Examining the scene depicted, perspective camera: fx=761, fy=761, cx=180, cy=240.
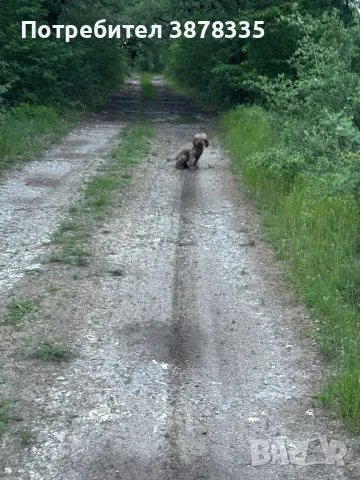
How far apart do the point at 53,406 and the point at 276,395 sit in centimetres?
159

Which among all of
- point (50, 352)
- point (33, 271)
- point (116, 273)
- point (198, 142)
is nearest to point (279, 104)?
point (198, 142)

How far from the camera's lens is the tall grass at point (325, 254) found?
5.43m

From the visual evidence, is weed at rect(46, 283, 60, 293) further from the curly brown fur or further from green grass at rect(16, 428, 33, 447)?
the curly brown fur

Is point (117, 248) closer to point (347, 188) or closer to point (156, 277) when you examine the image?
point (156, 277)

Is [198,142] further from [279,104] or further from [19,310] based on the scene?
[19,310]

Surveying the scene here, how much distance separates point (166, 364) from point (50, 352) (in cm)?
92

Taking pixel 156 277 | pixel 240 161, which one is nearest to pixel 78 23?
pixel 240 161

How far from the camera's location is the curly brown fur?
15.2m

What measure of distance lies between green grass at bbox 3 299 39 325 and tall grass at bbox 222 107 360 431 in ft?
8.34

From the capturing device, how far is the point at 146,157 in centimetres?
1667

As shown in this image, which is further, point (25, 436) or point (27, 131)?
point (27, 131)

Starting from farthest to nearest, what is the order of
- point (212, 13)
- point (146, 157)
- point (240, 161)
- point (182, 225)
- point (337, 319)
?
point (212, 13) < point (146, 157) < point (240, 161) < point (182, 225) < point (337, 319)

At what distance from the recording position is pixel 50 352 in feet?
19.7

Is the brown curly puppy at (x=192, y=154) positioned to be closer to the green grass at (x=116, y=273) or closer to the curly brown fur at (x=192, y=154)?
the curly brown fur at (x=192, y=154)
